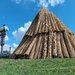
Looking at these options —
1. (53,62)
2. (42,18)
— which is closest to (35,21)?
(42,18)

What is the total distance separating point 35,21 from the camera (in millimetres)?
28297

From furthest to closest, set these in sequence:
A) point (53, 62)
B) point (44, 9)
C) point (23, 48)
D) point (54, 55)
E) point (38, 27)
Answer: point (44, 9)
point (38, 27)
point (23, 48)
point (54, 55)
point (53, 62)

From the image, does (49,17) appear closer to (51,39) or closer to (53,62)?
(51,39)

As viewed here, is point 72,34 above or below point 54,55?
above

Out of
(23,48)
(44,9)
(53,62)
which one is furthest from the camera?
(44,9)

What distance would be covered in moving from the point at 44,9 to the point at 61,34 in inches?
174

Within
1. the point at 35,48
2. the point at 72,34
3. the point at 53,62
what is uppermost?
the point at 72,34

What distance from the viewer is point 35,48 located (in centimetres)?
2462

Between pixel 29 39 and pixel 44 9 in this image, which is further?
pixel 44 9

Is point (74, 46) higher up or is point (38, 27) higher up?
point (38, 27)

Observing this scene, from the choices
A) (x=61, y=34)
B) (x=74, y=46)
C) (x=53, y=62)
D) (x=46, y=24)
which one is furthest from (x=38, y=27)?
(x=53, y=62)

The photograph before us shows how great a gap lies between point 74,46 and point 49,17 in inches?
185

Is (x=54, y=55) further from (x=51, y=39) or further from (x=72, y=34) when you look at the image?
(x=72, y=34)

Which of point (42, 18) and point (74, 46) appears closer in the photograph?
point (74, 46)
